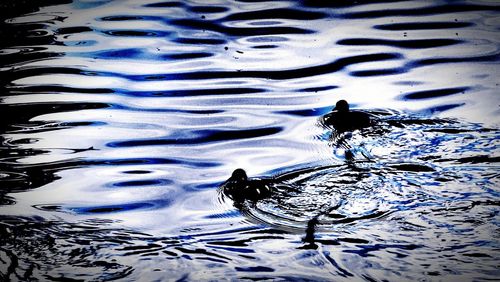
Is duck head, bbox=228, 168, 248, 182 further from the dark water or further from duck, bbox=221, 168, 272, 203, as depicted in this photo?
the dark water

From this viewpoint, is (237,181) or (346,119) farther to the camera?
(346,119)

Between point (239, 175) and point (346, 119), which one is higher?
point (346, 119)

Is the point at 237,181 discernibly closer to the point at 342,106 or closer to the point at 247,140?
the point at 247,140

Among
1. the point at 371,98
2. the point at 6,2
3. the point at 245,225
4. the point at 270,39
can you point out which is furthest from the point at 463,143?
the point at 6,2

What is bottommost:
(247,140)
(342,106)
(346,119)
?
(247,140)

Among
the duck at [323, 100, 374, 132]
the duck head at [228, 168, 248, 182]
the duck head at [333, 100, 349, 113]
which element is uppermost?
the duck head at [333, 100, 349, 113]

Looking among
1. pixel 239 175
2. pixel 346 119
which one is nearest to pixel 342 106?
pixel 346 119

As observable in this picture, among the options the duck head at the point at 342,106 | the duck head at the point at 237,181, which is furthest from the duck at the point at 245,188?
the duck head at the point at 342,106

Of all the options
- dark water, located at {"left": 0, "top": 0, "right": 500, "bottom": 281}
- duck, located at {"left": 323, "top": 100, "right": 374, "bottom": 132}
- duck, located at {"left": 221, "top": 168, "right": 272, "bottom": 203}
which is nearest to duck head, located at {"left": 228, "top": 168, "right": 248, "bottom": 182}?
duck, located at {"left": 221, "top": 168, "right": 272, "bottom": 203}
